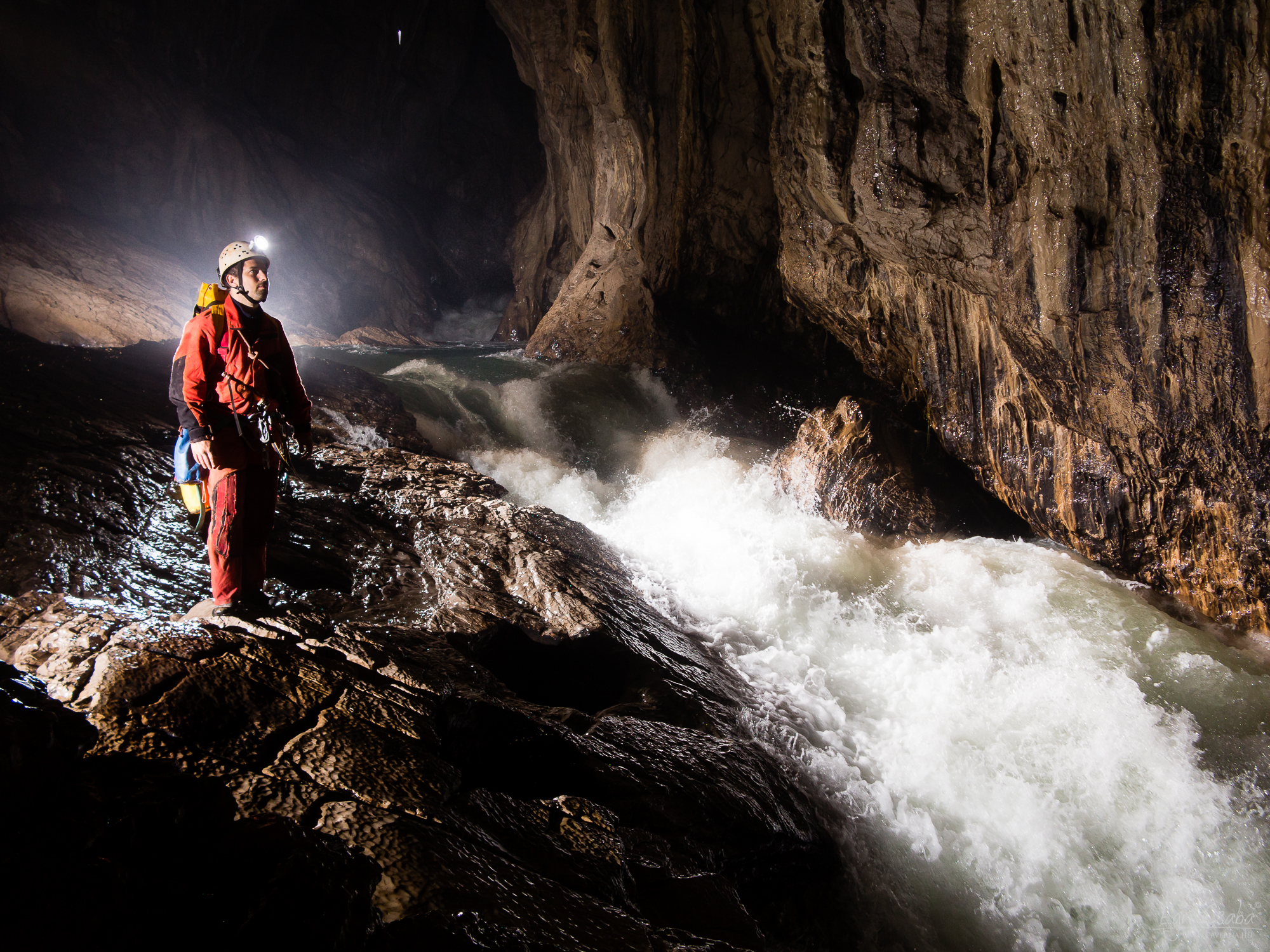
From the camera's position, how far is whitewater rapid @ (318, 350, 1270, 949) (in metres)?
2.89

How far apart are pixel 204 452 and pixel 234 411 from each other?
0.21 meters

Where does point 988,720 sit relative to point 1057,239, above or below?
below

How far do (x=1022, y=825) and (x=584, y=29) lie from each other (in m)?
10.9

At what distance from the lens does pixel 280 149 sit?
629 inches

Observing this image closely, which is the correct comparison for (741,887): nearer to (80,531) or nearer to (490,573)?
(490,573)

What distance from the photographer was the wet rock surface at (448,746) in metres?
1.51

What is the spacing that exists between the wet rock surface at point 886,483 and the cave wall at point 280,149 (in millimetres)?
9005

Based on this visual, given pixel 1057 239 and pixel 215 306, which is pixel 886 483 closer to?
pixel 1057 239

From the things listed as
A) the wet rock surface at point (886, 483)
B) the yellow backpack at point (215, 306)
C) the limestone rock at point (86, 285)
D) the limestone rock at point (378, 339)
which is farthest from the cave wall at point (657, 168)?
the yellow backpack at point (215, 306)

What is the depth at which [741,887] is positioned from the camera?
2.42 meters

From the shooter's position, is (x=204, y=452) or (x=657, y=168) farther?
(x=657, y=168)

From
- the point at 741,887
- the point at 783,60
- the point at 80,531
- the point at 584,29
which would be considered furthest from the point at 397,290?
the point at 741,887

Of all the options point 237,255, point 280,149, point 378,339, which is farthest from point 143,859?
point 280,149

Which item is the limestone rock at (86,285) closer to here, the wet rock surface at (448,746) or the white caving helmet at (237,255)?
the wet rock surface at (448,746)
